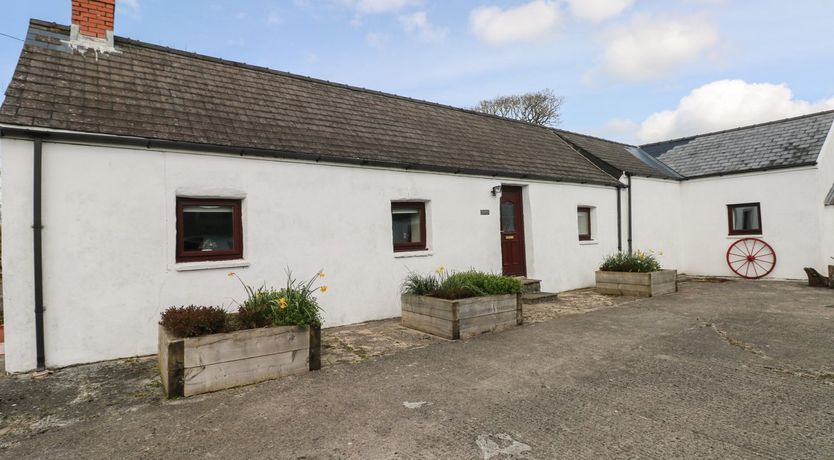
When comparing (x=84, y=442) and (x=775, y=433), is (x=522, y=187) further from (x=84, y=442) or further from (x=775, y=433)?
(x=84, y=442)

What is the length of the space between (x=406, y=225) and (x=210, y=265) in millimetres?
3895

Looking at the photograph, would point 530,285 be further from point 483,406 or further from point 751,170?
point 751,170

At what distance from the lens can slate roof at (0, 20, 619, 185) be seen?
20.1ft

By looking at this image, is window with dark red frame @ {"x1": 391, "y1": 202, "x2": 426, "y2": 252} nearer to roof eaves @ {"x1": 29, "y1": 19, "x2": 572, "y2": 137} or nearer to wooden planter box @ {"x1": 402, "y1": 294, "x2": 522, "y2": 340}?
wooden planter box @ {"x1": 402, "y1": 294, "x2": 522, "y2": 340}

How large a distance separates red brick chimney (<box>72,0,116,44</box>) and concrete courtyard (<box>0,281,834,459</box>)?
5658 millimetres

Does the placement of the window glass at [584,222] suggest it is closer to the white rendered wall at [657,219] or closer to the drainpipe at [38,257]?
the white rendered wall at [657,219]

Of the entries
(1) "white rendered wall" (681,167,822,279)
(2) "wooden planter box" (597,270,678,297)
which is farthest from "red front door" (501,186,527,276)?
(1) "white rendered wall" (681,167,822,279)

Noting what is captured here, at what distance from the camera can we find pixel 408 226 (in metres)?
9.10

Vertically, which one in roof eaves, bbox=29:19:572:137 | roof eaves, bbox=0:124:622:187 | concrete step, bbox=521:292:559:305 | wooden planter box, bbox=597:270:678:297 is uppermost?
roof eaves, bbox=29:19:572:137

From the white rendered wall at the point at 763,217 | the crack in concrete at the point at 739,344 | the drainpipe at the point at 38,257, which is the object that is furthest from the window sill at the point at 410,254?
the white rendered wall at the point at 763,217

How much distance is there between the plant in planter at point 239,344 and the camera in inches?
174

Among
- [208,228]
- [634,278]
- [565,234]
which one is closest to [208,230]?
[208,228]

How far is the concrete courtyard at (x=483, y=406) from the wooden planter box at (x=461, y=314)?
35 cm

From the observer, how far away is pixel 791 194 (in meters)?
12.6
